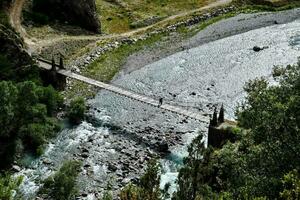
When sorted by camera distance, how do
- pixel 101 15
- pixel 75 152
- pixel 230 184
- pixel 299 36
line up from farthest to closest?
pixel 101 15 < pixel 299 36 < pixel 75 152 < pixel 230 184

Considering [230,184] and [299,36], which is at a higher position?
[230,184]

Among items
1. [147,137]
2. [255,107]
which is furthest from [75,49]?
[255,107]

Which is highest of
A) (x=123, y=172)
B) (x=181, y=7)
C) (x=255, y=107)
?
(x=255, y=107)

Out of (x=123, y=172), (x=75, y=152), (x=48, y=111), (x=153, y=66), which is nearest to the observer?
(x=123, y=172)

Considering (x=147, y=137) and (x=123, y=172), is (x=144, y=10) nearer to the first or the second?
(x=147, y=137)

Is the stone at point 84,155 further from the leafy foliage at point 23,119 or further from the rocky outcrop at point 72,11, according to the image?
the rocky outcrop at point 72,11

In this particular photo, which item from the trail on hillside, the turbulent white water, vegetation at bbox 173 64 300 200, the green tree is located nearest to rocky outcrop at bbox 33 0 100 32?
the trail on hillside

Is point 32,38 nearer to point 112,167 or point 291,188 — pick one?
point 112,167
